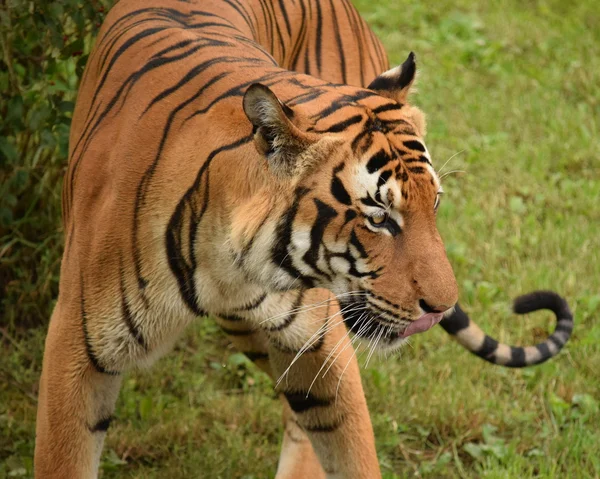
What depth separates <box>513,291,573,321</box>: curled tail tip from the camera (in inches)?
128

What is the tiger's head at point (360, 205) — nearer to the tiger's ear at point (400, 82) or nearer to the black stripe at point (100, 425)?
the tiger's ear at point (400, 82)

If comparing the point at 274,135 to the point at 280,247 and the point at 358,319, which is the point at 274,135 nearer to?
the point at 280,247

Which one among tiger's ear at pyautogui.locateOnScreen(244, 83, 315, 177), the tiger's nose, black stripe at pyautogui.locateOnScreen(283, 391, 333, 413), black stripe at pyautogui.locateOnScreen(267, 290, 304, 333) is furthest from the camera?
black stripe at pyautogui.locateOnScreen(283, 391, 333, 413)

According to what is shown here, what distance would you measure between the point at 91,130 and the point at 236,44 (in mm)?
438

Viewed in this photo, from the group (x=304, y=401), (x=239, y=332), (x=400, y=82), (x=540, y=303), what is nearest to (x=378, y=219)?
(x=400, y=82)

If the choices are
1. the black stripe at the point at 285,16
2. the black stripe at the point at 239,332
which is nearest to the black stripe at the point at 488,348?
the black stripe at the point at 239,332

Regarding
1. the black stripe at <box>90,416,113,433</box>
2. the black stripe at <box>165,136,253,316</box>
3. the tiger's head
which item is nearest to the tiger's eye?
the tiger's head

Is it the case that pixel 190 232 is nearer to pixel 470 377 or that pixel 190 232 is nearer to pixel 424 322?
pixel 424 322

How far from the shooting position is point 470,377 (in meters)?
3.81

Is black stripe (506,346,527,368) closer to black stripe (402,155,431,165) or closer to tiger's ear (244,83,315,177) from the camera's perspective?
black stripe (402,155,431,165)

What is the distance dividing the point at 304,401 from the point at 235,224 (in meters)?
0.74

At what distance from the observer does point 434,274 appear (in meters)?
2.24

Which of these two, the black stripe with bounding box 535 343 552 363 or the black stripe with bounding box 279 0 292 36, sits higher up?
the black stripe with bounding box 279 0 292 36

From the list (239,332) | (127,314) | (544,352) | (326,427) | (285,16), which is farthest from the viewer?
(285,16)
